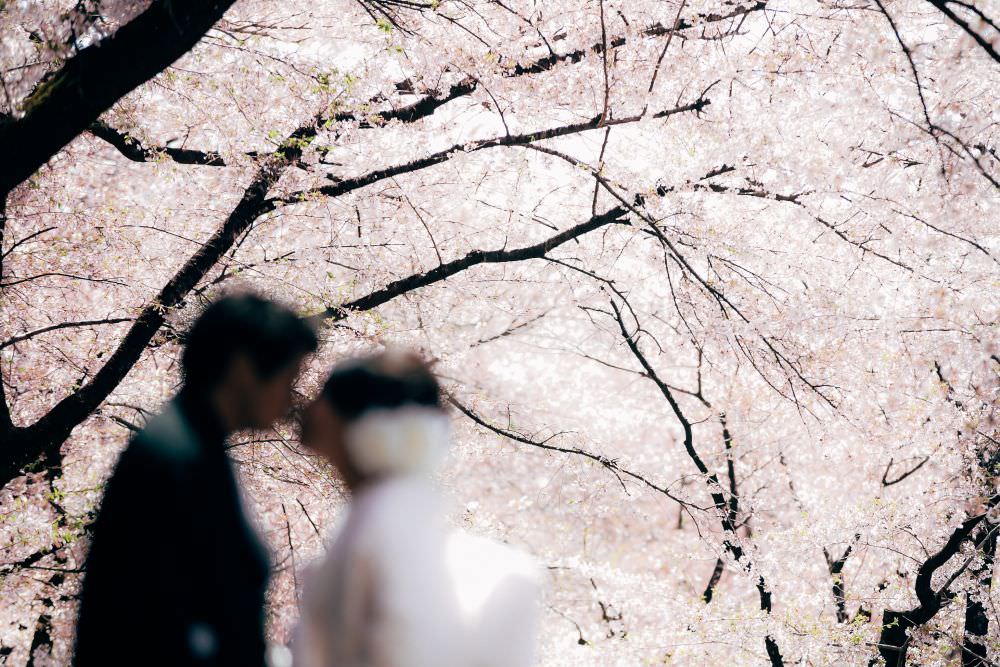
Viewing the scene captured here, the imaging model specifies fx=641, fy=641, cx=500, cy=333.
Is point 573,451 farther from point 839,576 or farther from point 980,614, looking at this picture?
A: point 980,614

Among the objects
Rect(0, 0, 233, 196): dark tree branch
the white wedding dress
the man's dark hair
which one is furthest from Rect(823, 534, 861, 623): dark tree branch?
Rect(0, 0, 233, 196): dark tree branch

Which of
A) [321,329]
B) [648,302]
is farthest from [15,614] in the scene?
[648,302]

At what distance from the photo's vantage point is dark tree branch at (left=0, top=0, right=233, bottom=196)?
2256 millimetres

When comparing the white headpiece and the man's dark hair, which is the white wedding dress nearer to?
the white headpiece

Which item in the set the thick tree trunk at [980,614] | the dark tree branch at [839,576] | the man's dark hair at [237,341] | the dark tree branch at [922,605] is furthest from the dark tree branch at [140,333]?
the dark tree branch at [839,576]

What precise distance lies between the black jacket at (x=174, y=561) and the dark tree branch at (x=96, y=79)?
138 centimetres

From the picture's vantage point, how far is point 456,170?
6.12 m

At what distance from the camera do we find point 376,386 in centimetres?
143

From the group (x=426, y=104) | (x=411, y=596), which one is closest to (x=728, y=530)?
(x=426, y=104)

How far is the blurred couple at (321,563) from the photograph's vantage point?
54.4 inches

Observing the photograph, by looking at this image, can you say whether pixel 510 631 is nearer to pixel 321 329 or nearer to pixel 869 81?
pixel 321 329

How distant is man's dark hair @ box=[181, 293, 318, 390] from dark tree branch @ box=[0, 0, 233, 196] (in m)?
1.24

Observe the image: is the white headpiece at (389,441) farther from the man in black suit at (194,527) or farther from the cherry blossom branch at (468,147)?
the cherry blossom branch at (468,147)

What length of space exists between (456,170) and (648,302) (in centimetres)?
406
